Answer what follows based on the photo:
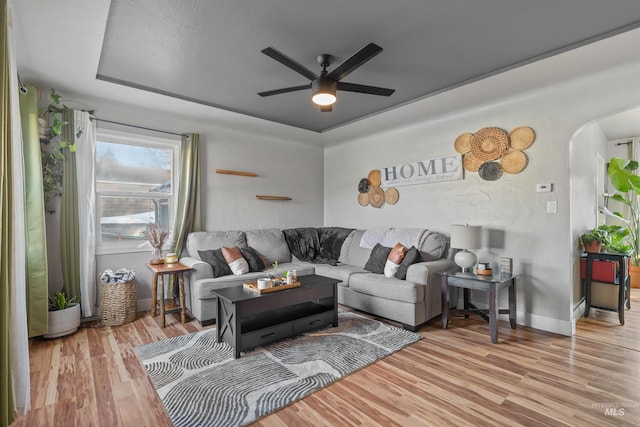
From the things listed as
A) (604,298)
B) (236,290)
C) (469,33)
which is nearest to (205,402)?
(236,290)

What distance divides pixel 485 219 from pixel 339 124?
92.9 inches

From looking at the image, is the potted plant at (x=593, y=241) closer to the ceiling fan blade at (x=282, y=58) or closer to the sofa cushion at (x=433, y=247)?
the sofa cushion at (x=433, y=247)

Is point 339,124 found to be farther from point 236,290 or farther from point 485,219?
point 236,290

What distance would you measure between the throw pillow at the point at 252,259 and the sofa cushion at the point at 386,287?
117 centimetres

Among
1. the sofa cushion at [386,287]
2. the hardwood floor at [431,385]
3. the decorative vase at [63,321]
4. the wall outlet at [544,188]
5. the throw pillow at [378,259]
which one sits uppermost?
the wall outlet at [544,188]

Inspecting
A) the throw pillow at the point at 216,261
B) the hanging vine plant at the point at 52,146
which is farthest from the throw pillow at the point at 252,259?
the hanging vine plant at the point at 52,146

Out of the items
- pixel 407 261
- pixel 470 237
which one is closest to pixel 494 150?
pixel 470 237

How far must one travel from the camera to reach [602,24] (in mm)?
2148

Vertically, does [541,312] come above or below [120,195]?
below

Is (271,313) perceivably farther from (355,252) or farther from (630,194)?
(630,194)

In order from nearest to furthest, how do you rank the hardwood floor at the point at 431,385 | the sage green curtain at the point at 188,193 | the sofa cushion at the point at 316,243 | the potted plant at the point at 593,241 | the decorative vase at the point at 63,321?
the hardwood floor at the point at 431,385
the decorative vase at the point at 63,321
the potted plant at the point at 593,241
the sage green curtain at the point at 188,193
the sofa cushion at the point at 316,243

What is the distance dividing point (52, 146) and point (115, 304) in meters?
1.79

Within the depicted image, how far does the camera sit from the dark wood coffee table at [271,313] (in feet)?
8.60

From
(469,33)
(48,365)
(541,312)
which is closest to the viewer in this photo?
(469,33)
